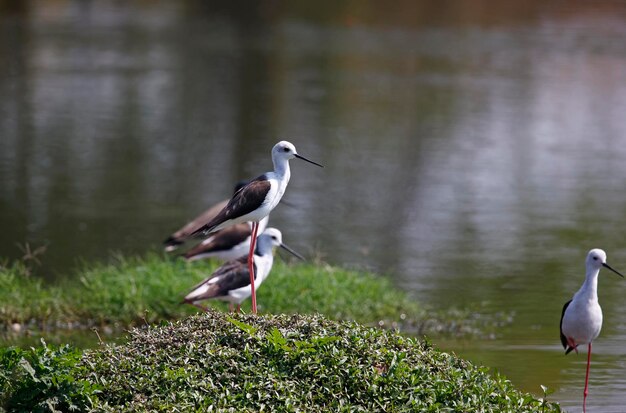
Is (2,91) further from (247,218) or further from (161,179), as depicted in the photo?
(247,218)

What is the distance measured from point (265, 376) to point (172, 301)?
12.2 ft

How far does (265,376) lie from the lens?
601 cm

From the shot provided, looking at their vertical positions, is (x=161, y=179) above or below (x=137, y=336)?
below

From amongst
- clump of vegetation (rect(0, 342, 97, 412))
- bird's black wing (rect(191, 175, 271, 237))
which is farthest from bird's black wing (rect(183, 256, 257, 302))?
clump of vegetation (rect(0, 342, 97, 412))

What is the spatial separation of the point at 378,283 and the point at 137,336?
13.3ft

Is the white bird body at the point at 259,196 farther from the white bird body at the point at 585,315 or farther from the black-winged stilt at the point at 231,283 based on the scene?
the white bird body at the point at 585,315

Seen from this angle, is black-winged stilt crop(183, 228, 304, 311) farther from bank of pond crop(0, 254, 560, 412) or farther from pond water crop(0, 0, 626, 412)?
bank of pond crop(0, 254, 560, 412)

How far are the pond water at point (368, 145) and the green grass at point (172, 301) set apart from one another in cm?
58

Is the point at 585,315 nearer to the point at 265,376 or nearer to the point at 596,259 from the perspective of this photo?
the point at 596,259

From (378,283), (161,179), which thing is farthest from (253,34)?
(378,283)

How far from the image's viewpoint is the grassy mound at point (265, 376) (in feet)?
19.3

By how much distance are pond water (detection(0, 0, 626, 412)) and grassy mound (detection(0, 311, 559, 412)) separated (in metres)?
1.52

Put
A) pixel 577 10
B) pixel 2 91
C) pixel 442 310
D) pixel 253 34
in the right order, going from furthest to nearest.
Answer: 1. pixel 577 10
2. pixel 253 34
3. pixel 2 91
4. pixel 442 310

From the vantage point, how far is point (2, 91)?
2189cm
